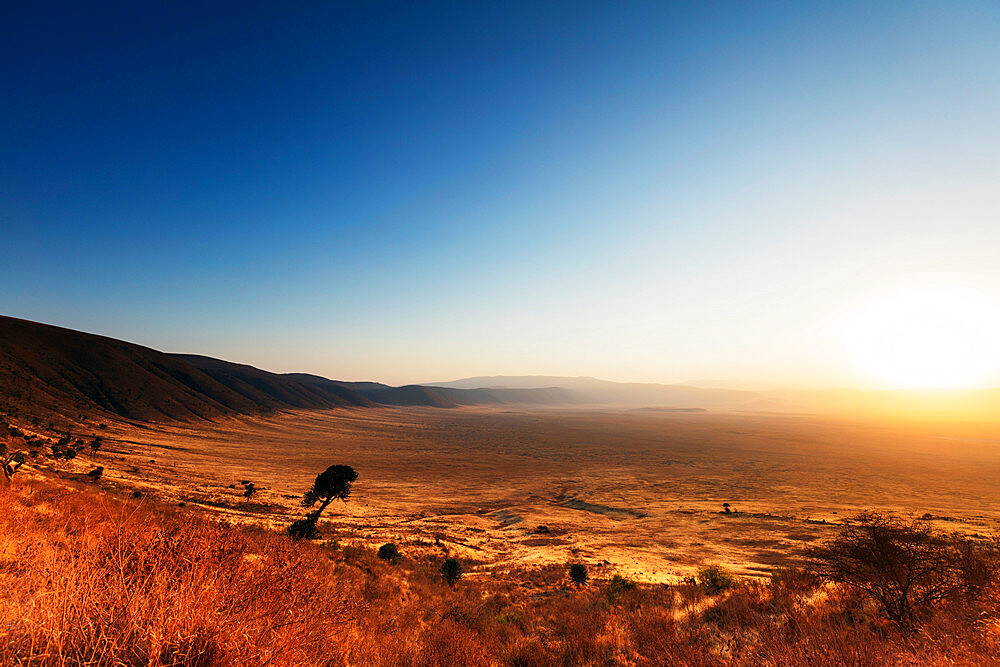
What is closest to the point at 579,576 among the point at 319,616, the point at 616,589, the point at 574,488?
the point at 616,589

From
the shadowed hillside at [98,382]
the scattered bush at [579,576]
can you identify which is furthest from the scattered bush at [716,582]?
the shadowed hillside at [98,382]

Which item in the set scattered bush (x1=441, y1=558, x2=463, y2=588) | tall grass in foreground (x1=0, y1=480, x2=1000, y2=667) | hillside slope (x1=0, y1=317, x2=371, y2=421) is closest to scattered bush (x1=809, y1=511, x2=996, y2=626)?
tall grass in foreground (x1=0, y1=480, x2=1000, y2=667)

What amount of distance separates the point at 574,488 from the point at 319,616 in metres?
48.9

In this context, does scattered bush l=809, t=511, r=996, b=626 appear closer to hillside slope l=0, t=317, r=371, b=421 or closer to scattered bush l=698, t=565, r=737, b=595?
scattered bush l=698, t=565, r=737, b=595

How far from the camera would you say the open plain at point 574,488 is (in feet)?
83.7

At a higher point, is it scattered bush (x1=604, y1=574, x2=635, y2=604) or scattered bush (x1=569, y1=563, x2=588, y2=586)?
scattered bush (x1=604, y1=574, x2=635, y2=604)

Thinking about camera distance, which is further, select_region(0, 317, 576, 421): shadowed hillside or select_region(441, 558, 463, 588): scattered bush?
select_region(0, 317, 576, 421): shadowed hillside

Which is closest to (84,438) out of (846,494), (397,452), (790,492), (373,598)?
(397,452)

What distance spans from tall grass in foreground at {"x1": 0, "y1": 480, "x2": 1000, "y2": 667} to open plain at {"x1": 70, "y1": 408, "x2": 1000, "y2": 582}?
9.80m

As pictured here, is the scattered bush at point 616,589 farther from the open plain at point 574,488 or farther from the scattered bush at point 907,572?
the scattered bush at point 907,572

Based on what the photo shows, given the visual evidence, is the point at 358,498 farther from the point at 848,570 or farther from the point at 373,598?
the point at 848,570

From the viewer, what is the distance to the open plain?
83.7 feet

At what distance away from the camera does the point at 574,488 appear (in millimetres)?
48781

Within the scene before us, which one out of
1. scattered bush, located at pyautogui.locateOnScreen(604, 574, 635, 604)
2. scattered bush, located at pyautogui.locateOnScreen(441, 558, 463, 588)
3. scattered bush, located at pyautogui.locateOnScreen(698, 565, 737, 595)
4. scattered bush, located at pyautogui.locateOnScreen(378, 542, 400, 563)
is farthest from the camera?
scattered bush, located at pyautogui.locateOnScreen(378, 542, 400, 563)
